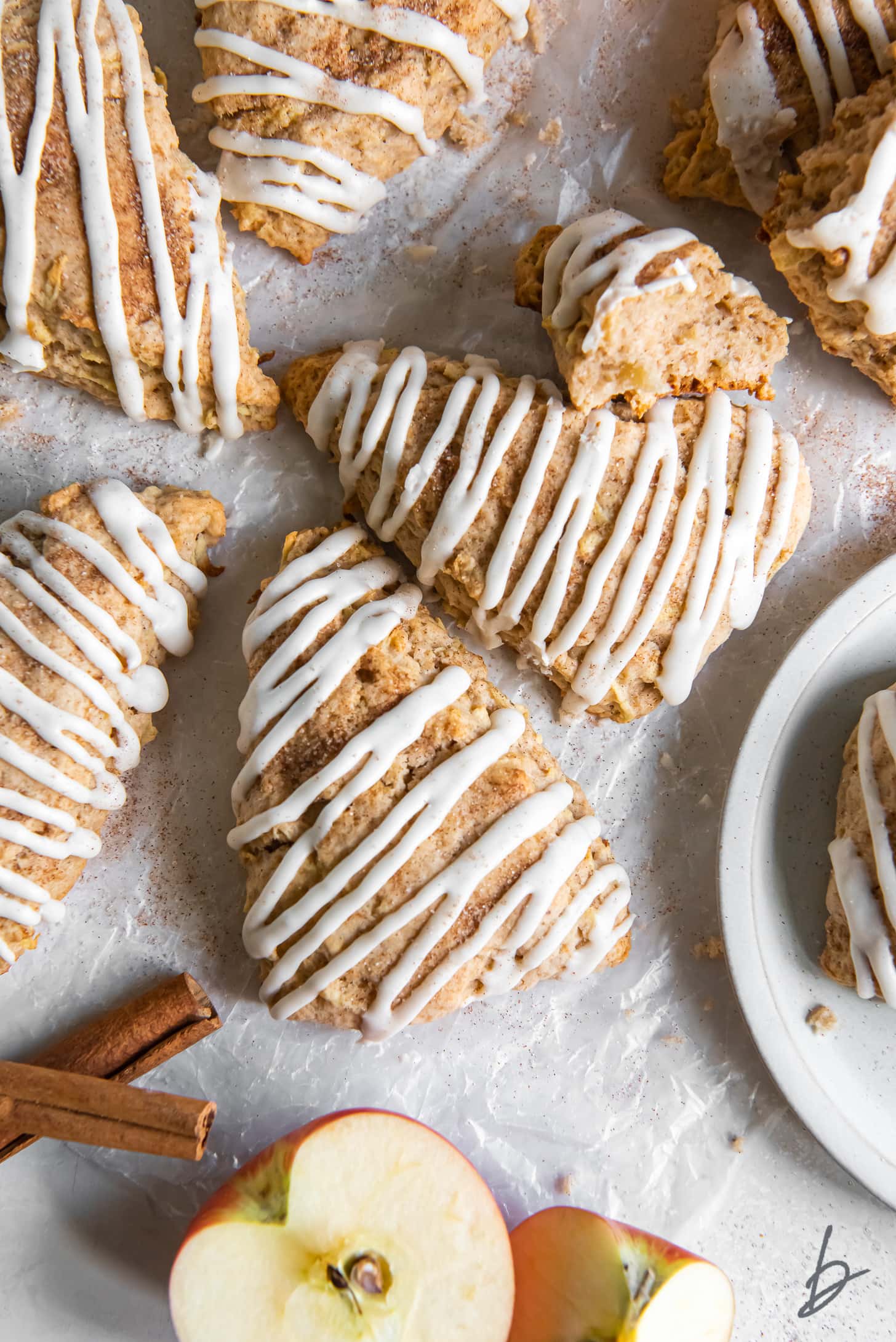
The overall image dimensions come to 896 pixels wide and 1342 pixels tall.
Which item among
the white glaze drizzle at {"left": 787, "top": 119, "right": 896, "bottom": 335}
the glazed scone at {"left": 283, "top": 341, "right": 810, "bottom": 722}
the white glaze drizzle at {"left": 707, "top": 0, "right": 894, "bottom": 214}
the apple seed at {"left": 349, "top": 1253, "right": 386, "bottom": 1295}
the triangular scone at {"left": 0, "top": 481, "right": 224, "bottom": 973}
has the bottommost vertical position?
the apple seed at {"left": 349, "top": 1253, "right": 386, "bottom": 1295}

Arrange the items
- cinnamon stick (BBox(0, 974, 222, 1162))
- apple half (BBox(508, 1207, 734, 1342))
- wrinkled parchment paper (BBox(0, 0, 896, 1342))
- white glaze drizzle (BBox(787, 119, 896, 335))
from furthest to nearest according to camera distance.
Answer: wrinkled parchment paper (BBox(0, 0, 896, 1342)) → cinnamon stick (BBox(0, 974, 222, 1162)) → apple half (BBox(508, 1207, 734, 1342)) → white glaze drizzle (BBox(787, 119, 896, 335))

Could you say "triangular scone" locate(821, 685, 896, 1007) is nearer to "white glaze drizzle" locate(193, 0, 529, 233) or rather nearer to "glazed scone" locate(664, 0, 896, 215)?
"glazed scone" locate(664, 0, 896, 215)

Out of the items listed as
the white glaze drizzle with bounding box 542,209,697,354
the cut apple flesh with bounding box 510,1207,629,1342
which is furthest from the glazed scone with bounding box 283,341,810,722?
the cut apple flesh with bounding box 510,1207,629,1342

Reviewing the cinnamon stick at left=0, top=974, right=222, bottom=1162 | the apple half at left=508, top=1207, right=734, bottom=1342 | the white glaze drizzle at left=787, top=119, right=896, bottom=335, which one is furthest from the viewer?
the cinnamon stick at left=0, top=974, right=222, bottom=1162

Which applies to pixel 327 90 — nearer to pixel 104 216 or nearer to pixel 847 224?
pixel 104 216

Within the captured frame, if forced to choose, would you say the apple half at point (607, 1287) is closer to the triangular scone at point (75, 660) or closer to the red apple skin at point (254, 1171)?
the red apple skin at point (254, 1171)

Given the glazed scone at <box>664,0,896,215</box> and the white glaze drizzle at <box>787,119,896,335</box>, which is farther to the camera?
the glazed scone at <box>664,0,896,215</box>

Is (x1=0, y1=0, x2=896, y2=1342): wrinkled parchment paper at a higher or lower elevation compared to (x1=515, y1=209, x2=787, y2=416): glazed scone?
lower
